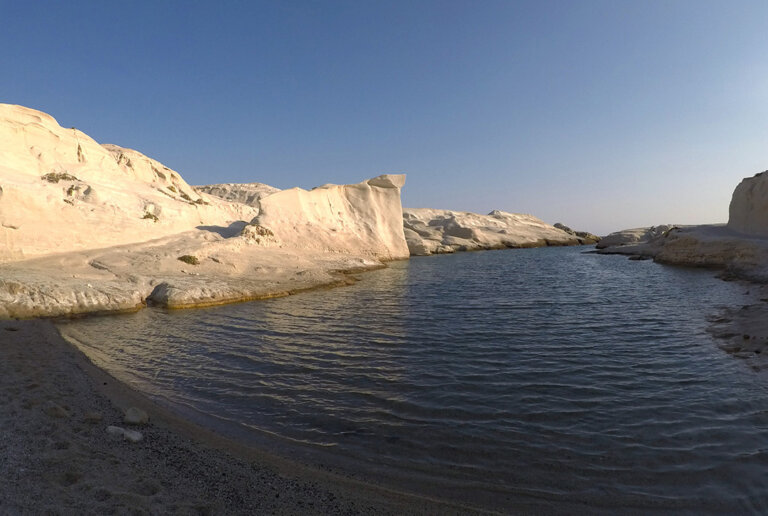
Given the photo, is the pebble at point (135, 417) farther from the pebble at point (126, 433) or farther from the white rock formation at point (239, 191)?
the white rock formation at point (239, 191)

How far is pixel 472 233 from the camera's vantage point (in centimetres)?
5912

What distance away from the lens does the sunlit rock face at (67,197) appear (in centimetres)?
1686

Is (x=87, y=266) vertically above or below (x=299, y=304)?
above

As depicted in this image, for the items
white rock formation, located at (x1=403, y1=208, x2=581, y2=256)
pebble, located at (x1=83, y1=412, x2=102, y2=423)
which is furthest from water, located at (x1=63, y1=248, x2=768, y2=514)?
white rock formation, located at (x1=403, y1=208, x2=581, y2=256)

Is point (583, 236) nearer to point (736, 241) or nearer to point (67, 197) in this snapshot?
point (736, 241)

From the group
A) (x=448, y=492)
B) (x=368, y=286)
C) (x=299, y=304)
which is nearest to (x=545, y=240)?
(x=368, y=286)

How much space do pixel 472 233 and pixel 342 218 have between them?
1122 inches

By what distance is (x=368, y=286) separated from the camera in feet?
67.1

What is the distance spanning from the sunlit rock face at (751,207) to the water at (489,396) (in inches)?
727

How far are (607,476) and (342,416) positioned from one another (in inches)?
132

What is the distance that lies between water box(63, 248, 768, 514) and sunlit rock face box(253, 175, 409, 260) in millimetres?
17686

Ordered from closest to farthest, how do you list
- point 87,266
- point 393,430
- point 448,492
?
point 448,492, point 393,430, point 87,266

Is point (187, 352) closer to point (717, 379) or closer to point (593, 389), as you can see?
point (593, 389)

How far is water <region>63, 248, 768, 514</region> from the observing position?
408 cm
